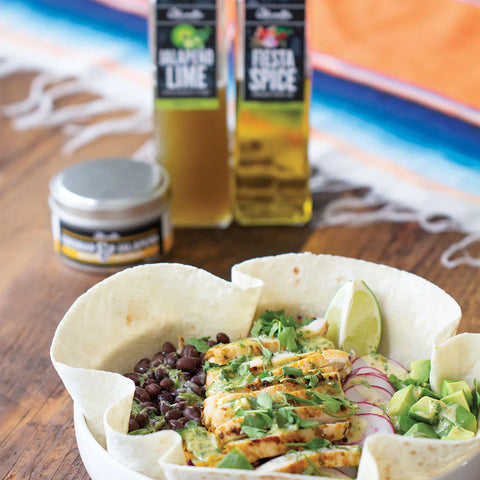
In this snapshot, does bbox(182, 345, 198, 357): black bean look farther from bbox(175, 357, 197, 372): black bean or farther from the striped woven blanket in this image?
the striped woven blanket

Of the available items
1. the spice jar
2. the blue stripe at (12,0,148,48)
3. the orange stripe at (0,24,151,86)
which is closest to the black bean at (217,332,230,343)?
the spice jar

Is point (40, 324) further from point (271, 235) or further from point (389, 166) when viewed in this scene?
point (389, 166)

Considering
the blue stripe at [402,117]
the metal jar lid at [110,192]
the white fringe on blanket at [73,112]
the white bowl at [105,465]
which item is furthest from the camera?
the white fringe on blanket at [73,112]

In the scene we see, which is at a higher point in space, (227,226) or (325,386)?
(325,386)

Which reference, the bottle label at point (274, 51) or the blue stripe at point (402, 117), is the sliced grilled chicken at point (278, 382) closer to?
the bottle label at point (274, 51)

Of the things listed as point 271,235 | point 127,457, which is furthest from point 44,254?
point 127,457

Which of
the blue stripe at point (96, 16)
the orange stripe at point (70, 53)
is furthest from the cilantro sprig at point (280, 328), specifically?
the blue stripe at point (96, 16)
